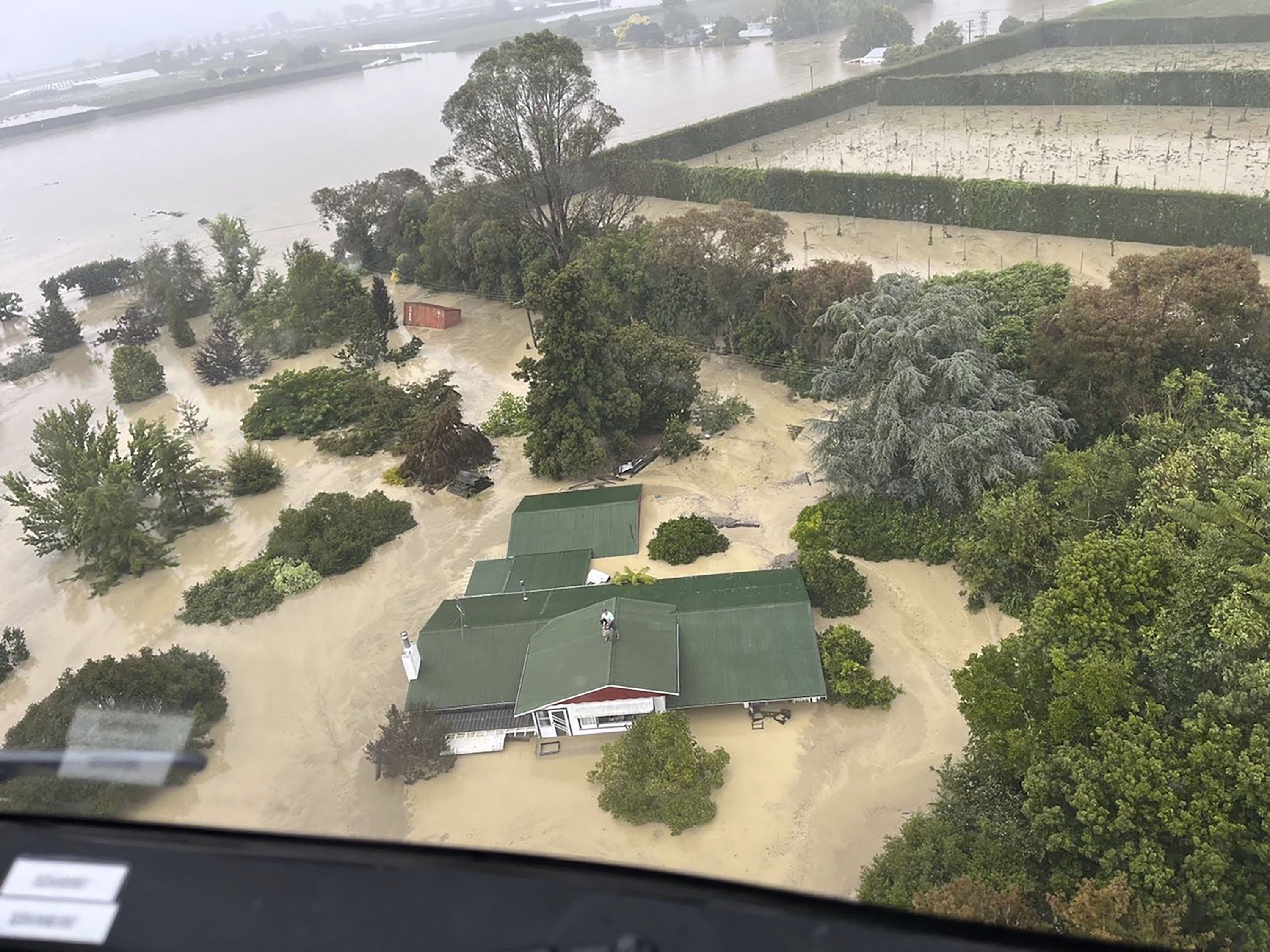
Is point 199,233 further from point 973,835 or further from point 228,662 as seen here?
point 973,835

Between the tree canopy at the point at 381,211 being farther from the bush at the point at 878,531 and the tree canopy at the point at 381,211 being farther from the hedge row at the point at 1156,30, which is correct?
the hedge row at the point at 1156,30

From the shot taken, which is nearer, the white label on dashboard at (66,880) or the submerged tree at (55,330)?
the white label on dashboard at (66,880)

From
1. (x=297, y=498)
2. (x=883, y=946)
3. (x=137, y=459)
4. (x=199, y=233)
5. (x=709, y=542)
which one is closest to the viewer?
(x=883, y=946)

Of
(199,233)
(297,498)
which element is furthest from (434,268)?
(199,233)

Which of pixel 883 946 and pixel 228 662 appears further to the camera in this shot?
pixel 228 662

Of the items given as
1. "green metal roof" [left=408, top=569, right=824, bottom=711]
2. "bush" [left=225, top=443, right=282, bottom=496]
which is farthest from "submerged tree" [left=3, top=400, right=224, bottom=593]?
"green metal roof" [left=408, top=569, right=824, bottom=711]

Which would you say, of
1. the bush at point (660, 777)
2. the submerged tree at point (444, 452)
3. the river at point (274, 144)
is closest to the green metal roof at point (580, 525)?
the submerged tree at point (444, 452)

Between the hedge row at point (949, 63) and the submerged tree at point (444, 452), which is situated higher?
the hedge row at point (949, 63)
